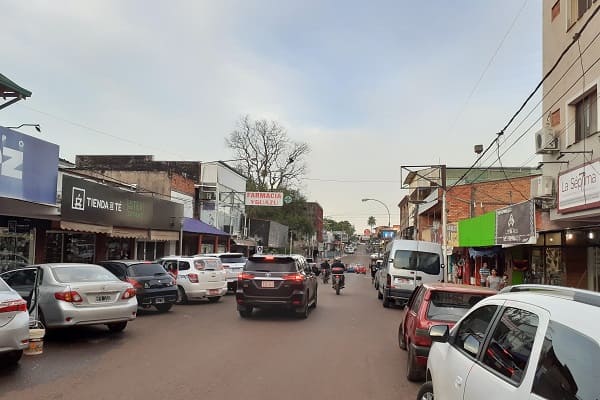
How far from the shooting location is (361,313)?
17297 mm

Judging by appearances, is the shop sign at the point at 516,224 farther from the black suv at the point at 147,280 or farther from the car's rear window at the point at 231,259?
the car's rear window at the point at 231,259

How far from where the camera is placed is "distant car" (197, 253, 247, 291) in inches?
907

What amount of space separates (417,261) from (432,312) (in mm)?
11520

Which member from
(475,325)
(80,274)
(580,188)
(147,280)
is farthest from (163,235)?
(475,325)

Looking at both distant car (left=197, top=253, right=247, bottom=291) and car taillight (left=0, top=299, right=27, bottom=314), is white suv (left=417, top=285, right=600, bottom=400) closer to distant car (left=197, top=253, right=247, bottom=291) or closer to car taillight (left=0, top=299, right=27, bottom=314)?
car taillight (left=0, top=299, right=27, bottom=314)

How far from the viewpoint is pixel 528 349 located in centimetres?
318

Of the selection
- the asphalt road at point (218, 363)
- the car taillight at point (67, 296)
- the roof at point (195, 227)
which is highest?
the roof at point (195, 227)

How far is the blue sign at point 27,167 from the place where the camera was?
14.2m

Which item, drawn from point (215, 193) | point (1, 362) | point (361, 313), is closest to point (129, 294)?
point (1, 362)

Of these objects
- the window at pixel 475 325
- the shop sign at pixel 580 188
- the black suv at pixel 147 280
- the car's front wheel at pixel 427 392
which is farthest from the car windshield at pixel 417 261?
the window at pixel 475 325

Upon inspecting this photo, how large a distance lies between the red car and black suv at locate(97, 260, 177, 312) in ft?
28.6

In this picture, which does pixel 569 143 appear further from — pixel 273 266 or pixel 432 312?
pixel 432 312

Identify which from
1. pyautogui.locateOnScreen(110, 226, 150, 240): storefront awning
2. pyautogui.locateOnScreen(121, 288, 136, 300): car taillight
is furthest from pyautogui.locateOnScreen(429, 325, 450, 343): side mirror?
pyautogui.locateOnScreen(110, 226, 150, 240): storefront awning

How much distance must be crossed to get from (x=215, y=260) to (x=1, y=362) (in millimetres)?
11457
